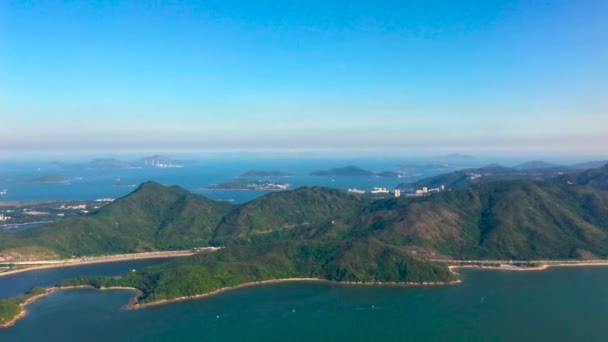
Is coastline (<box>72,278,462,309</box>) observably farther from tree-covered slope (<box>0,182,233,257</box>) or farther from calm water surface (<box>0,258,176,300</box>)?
tree-covered slope (<box>0,182,233,257</box>)

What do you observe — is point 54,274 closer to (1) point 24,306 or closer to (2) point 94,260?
(2) point 94,260

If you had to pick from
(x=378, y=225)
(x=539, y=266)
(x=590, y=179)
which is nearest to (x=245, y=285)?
(x=378, y=225)

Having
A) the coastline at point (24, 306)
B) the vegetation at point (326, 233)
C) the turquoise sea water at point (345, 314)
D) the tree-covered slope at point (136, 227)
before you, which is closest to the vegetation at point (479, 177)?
the vegetation at point (326, 233)

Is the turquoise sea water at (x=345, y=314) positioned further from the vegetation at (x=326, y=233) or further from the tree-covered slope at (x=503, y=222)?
the tree-covered slope at (x=503, y=222)

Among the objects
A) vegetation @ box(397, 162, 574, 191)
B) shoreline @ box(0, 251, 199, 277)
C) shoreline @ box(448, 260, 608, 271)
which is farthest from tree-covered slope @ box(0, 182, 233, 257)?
vegetation @ box(397, 162, 574, 191)

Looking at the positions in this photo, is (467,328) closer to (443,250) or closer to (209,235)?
(443,250)

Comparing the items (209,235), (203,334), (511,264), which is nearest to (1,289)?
(203,334)
